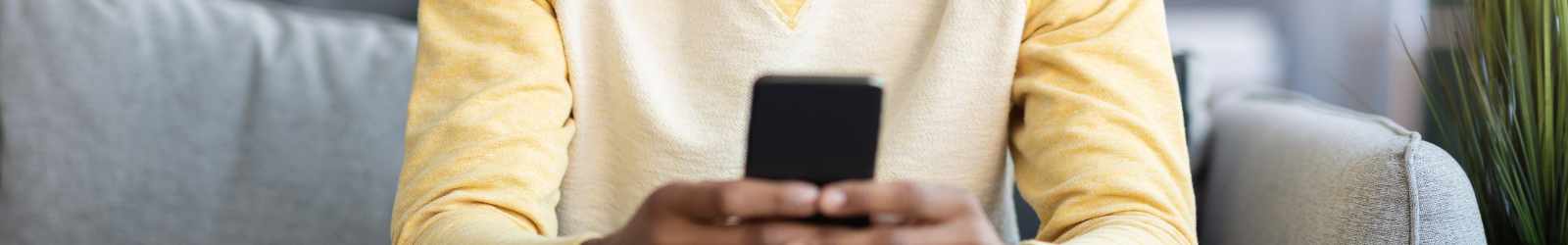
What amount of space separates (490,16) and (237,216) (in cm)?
70

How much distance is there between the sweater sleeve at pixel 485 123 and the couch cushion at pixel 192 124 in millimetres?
616

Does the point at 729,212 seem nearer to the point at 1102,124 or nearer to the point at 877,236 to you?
the point at 877,236

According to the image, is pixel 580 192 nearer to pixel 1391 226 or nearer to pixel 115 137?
pixel 1391 226

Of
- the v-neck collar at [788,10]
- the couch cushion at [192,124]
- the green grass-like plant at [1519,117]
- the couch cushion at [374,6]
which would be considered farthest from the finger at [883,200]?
the couch cushion at [374,6]

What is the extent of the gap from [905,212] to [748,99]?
1.34 feet

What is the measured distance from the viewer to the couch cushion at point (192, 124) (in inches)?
50.9

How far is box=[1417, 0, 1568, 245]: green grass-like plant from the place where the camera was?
88 centimetres

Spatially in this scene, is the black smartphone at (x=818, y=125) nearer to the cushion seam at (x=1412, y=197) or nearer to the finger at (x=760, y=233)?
the finger at (x=760, y=233)

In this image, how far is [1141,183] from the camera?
733 millimetres

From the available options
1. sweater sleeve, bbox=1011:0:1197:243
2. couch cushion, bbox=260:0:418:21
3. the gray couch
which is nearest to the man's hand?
sweater sleeve, bbox=1011:0:1197:243

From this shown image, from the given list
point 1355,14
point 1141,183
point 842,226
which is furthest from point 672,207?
point 1355,14

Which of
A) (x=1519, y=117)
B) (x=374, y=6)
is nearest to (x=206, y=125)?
(x=374, y=6)

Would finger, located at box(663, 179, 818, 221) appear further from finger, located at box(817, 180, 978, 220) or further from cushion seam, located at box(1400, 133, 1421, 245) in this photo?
cushion seam, located at box(1400, 133, 1421, 245)

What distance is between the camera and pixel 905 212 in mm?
444
